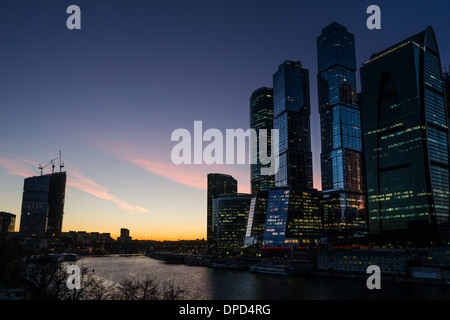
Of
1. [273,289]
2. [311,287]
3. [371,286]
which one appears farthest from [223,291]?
[371,286]

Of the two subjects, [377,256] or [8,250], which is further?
[377,256]

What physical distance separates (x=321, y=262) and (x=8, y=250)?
397 ft

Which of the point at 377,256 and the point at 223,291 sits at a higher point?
the point at 377,256

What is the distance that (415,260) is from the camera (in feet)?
425
